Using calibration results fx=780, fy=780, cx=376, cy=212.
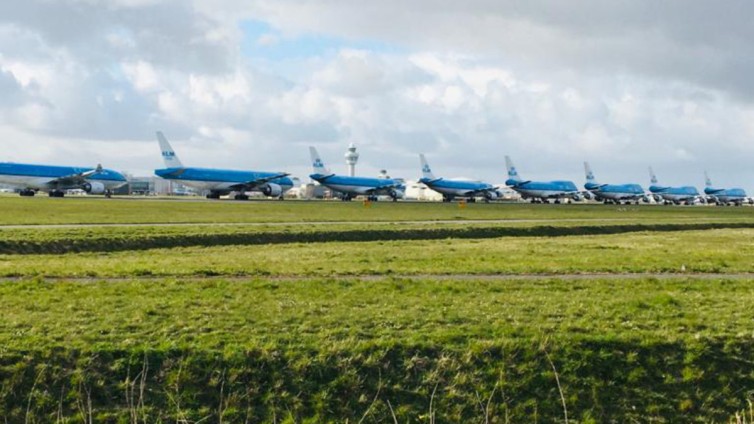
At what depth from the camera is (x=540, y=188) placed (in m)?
145

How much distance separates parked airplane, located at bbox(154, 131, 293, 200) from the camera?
10575 cm

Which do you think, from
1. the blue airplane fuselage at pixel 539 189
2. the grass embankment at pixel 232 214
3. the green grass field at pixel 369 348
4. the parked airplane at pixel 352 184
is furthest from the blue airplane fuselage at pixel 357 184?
the green grass field at pixel 369 348

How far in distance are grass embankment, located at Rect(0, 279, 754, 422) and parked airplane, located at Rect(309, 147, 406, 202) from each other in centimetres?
11050

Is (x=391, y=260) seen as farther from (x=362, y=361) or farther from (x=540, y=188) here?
(x=540, y=188)

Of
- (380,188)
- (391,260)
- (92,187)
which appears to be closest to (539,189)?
(380,188)

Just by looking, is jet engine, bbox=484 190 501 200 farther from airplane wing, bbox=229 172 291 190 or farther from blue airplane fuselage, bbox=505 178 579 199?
airplane wing, bbox=229 172 291 190

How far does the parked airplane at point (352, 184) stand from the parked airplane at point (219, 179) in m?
10.7

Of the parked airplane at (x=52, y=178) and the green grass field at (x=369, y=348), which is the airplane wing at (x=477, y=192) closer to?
the parked airplane at (x=52, y=178)

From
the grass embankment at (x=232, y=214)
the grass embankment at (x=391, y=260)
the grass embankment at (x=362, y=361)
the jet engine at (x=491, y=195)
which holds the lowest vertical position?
the grass embankment at (x=362, y=361)

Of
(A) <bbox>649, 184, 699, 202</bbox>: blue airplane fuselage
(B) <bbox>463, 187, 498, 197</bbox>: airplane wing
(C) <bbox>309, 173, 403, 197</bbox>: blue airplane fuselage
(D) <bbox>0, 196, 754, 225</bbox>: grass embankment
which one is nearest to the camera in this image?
(D) <bbox>0, 196, 754, 225</bbox>: grass embankment

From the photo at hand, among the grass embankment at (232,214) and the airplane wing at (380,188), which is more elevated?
the airplane wing at (380,188)

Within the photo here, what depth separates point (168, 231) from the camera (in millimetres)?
36594

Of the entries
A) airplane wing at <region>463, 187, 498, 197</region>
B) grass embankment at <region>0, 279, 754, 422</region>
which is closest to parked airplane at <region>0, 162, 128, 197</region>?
airplane wing at <region>463, 187, 498, 197</region>

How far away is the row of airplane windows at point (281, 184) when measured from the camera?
4072 inches
